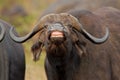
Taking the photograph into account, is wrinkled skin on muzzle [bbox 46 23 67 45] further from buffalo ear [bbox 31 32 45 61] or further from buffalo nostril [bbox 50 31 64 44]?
buffalo ear [bbox 31 32 45 61]

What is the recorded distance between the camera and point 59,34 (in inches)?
484

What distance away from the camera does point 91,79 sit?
45.4 ft

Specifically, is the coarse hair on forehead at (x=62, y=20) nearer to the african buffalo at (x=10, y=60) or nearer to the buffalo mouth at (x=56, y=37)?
the buffalo mouth at (x=56, y=37)

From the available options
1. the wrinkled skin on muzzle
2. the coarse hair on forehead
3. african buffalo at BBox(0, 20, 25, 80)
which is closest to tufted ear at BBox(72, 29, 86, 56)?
the coarse hair on forehead

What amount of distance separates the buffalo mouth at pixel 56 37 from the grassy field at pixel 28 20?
689 cm

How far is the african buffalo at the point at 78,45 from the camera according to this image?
1266cm

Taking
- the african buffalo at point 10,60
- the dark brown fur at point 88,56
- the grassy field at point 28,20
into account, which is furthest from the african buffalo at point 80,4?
the dark brown fur at point 88,56

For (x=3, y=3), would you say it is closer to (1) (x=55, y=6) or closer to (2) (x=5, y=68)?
(1) (x=55, y=6)

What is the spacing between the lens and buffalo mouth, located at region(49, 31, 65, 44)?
482 inches

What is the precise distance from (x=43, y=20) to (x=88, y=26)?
1479 mm

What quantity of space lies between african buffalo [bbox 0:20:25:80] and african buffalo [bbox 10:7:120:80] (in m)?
1.23

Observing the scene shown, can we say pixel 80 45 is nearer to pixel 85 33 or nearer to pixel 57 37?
pixel 85 33

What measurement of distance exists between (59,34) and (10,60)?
11.8 feet

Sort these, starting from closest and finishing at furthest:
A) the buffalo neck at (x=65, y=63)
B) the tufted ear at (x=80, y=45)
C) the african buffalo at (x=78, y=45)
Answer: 1. the african buffalo at (x=78, y=45)
2. the buffalo neck at (x=65, y=63)
3. the tufted ear at (x=80, y=45)
